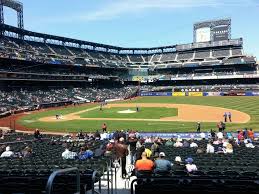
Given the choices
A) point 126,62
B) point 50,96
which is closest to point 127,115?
point 50,96

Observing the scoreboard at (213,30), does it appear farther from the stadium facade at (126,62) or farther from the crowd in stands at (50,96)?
the crowd in stands at (50,96)

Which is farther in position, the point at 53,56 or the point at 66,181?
the point at 53,56

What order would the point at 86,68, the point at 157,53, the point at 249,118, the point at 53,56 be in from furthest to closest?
the point at 157,53, the point at 86,68, the point at 53,56, the point at 249,118

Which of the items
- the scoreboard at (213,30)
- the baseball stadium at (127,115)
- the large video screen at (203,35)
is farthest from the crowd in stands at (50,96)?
the scoreboard at (213,30)

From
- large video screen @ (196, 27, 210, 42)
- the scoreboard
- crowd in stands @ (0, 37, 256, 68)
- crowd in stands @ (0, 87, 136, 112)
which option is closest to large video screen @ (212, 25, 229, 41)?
the scoreboard

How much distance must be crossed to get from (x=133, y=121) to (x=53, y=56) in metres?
65.4

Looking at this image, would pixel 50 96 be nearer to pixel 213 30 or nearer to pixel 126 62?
pixel 126 62

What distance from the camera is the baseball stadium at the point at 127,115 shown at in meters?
8.48

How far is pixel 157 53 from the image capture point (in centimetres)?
15725

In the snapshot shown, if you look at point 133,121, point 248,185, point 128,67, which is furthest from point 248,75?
point 248,185

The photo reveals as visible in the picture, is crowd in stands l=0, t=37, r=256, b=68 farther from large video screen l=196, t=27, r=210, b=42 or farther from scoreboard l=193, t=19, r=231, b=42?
scoreboard l=193, t=19, r=231, b=42

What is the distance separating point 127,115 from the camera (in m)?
56.1

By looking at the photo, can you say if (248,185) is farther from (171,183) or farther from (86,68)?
(86,68)

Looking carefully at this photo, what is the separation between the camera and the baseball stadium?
8.48 metres
